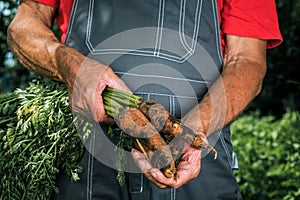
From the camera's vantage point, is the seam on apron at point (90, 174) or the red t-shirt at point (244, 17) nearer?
the seam on apron at point (90, 174)

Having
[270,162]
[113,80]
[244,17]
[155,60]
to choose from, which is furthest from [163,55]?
[270,162]

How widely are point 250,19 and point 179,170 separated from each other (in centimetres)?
82

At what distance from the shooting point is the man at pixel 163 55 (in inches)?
88.4

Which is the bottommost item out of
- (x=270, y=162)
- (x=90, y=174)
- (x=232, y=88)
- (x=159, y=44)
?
(x=270, y=162)

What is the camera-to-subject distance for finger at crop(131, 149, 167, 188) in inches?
75.8

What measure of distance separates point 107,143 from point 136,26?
0.48 metres

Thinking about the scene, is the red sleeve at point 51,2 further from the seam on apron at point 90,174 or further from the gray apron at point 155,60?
the seam on apron at point 90,174

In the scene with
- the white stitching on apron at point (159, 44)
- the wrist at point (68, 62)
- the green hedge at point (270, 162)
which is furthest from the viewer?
the green hedge at point (270, 162)

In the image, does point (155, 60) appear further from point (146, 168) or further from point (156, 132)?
point (146, 168)

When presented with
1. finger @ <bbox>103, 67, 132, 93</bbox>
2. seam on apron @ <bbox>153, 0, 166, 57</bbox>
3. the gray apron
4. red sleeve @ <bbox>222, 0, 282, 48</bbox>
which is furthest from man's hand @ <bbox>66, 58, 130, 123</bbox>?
red sleeve @ <bbox>222, 0, 282, 48</bbox>

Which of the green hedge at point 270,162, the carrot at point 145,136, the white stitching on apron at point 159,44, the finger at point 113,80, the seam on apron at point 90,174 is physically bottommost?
the green hedge at point 270,162

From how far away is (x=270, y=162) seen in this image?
16.5 ft

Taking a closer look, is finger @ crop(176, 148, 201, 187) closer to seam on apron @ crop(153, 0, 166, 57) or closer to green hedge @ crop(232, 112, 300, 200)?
seam on apron @ crop(153, 0, 166, 57)

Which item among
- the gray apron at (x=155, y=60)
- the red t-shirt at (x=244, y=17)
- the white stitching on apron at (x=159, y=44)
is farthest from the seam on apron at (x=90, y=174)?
the red t-shirt at (x=244, y=17)
